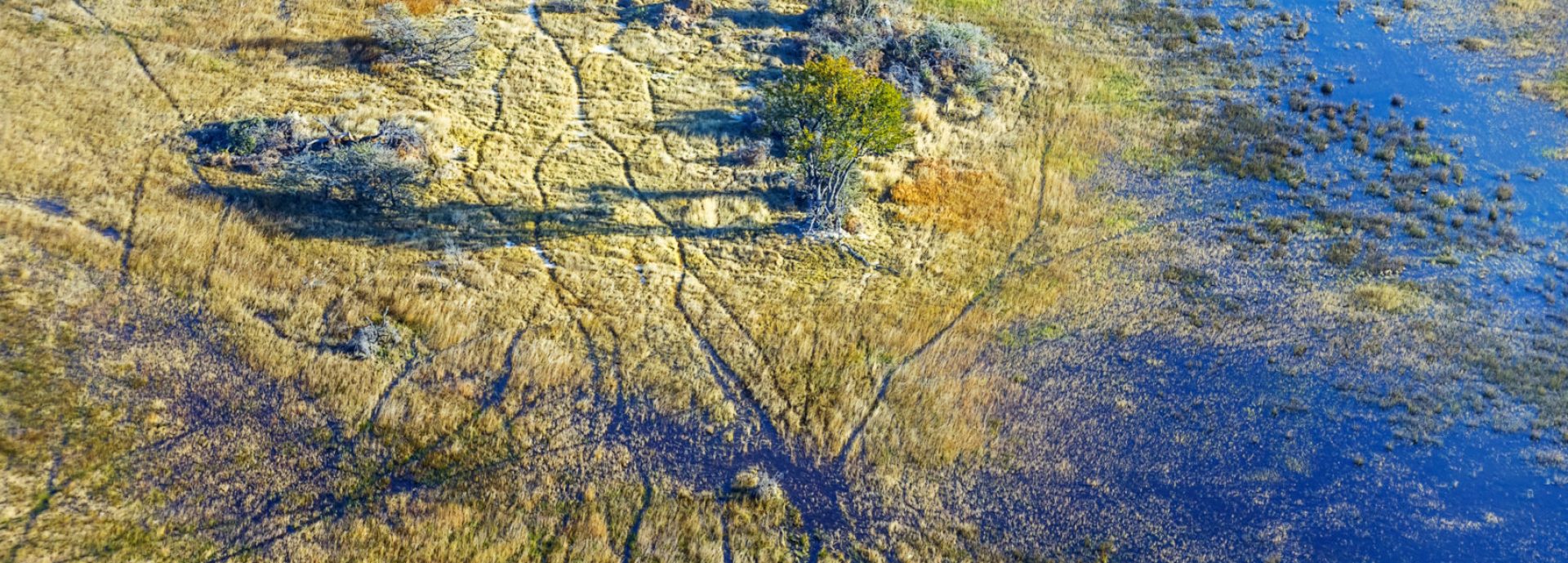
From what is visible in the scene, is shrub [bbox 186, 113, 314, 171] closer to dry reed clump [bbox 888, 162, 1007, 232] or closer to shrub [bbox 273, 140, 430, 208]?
shrub [bbox 273, 140, 430, 208]

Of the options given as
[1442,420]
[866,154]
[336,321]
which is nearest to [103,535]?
[336,321]

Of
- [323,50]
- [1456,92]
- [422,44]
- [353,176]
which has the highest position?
[1456,92]

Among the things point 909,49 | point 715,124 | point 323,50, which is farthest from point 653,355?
point 909,49

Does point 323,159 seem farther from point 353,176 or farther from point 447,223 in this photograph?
point 447,223

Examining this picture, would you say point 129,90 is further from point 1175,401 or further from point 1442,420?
point 1442,420

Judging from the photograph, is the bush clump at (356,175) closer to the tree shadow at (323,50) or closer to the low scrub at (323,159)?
the low scrub at (323,159)

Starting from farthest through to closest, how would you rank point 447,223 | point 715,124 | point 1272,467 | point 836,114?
1. point 715,124
2. point 447,223
3. point 836,114
4. point 1272,467
